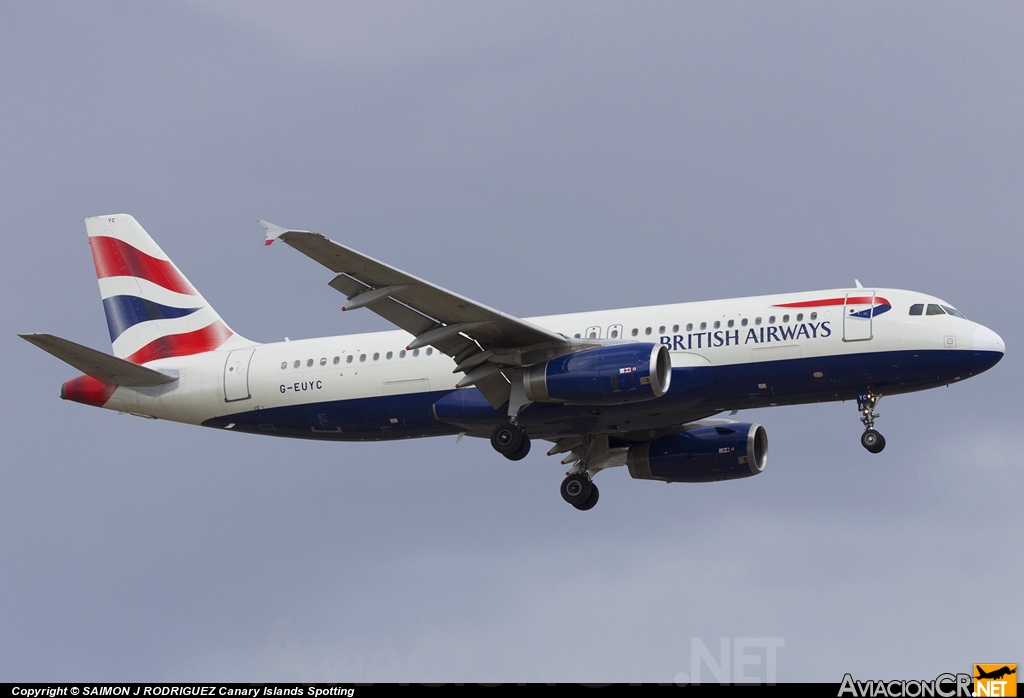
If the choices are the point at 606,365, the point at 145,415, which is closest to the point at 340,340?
the point at 145,415

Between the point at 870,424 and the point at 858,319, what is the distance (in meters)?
2.93

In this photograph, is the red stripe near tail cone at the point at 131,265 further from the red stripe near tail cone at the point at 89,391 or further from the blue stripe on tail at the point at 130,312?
→ the red stripe near tail cone at the point at 89,391

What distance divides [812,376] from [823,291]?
261 cm

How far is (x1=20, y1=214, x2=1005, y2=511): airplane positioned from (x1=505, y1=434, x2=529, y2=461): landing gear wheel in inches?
2.0

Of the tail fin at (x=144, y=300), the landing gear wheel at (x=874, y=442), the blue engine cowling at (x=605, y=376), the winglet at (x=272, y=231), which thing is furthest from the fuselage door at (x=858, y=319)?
the tail fin at (x=144, y=300)

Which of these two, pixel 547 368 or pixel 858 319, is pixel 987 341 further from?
pixel 547 368

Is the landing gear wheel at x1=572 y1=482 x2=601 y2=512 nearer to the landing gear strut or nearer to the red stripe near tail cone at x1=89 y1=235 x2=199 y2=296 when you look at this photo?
the landing gear strut

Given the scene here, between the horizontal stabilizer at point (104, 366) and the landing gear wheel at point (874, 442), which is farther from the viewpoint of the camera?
the horizontal stabilizer at point (104, 366)

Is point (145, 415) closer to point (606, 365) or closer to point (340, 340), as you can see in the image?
point (340, 340)

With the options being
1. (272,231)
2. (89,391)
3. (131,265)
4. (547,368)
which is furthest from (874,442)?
(131,265)

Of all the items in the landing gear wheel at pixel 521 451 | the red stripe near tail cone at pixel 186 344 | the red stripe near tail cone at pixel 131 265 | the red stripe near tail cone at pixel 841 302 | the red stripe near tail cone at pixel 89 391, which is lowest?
the landing gear wheel at pixel 521 451

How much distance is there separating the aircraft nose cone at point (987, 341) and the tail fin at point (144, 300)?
72.4 feet

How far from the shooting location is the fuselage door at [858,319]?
131 feet

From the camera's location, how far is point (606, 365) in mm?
39625
